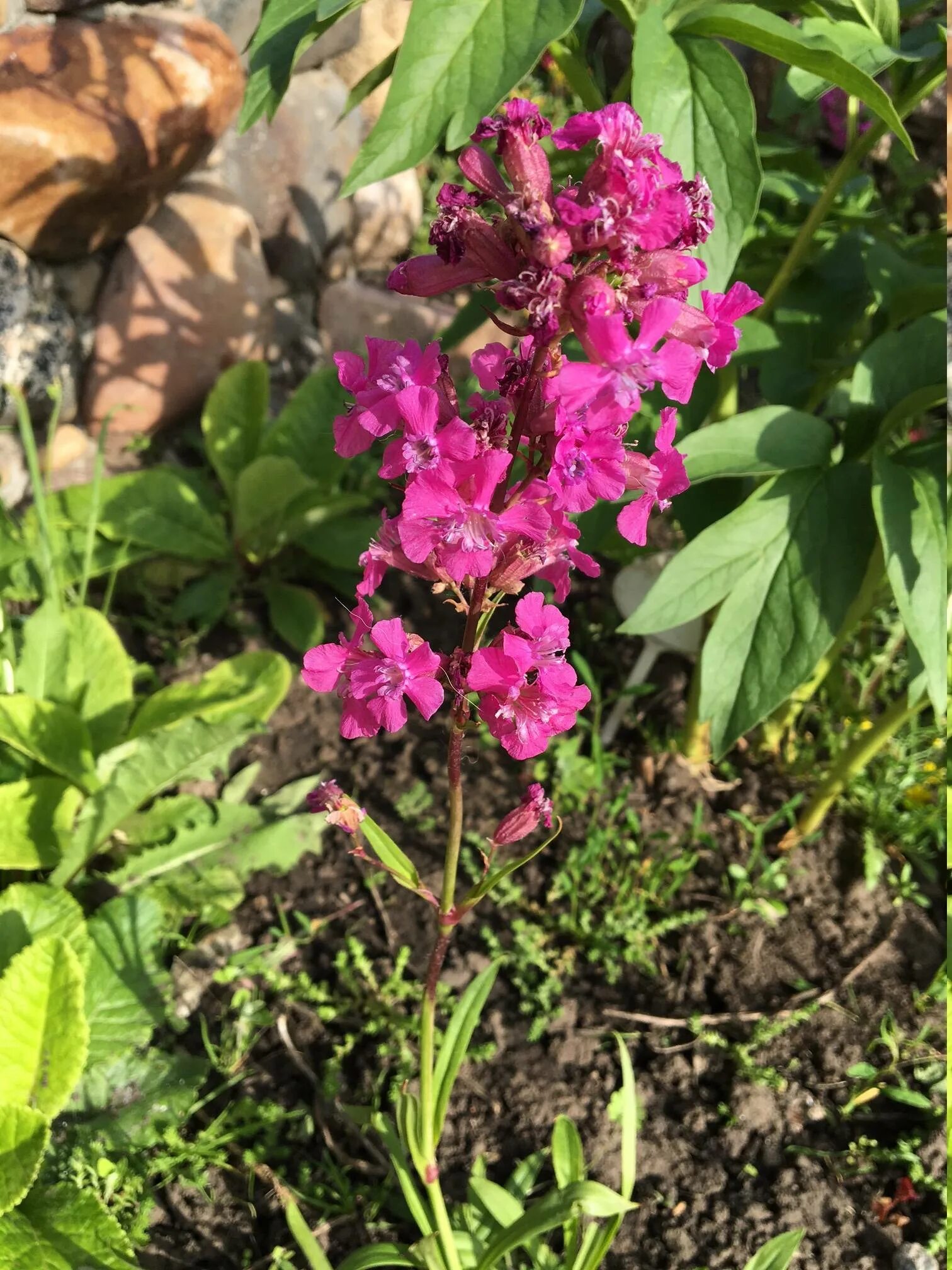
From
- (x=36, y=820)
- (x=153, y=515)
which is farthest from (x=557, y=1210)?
(x=153, y=515)

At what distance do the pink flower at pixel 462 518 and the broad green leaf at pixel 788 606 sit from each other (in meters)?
0.76

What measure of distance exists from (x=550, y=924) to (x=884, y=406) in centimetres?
108

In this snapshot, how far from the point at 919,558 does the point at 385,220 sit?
2.15 metres

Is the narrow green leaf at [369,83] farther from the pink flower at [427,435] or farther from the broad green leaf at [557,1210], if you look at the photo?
the broad green leaf at [557,1210]

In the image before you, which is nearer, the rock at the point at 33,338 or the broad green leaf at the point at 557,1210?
the broad green leaf at the point at 557,1210

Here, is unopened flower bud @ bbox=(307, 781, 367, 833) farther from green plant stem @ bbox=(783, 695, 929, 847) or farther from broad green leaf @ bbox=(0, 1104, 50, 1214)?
green plant stem @ bbox=(783, 695, 929, 847)

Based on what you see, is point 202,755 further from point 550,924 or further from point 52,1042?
point 550,924

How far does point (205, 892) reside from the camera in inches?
75.2

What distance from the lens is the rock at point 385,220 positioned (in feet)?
10.2

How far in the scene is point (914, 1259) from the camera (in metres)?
1.59

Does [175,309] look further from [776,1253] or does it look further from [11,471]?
[776,1253]

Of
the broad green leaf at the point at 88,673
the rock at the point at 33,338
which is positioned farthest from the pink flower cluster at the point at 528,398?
the rock at the point at 33,338

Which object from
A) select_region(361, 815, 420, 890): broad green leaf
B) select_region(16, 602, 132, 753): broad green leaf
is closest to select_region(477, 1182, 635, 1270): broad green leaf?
select_region(361, 815, 420, 890): broad green leaf

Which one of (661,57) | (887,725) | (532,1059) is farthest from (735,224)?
(532,1059)
